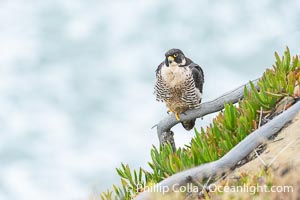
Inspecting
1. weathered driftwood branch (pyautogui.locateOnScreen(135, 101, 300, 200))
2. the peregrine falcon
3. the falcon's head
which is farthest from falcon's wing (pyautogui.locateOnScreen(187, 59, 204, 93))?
weathered driftwood branch (pyautogui.locateOnScreen(135, 101, 300, 200))

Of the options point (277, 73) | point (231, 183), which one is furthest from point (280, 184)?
point (277, 73)

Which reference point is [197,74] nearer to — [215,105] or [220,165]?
[215,105]

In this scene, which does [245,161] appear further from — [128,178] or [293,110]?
[128,178]

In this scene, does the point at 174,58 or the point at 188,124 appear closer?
the point at 174,58

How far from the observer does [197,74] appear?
1073cm

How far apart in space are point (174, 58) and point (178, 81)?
1.17 ft

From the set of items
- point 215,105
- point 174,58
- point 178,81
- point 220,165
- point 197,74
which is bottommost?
point 220,165

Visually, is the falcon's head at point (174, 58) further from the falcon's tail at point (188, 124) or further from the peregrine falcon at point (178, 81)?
the falcon's tail at point (188, 124)

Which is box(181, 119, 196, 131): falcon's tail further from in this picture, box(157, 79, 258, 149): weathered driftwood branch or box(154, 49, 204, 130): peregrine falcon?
→ box(154, 49, 204, 130): peregrine falcon

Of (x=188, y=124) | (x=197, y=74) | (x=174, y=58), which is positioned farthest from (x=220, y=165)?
(x=188, y=124)

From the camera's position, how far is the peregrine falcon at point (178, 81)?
10.4 metres

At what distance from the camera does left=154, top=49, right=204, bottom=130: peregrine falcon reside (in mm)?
10445

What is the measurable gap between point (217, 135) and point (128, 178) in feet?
4.43

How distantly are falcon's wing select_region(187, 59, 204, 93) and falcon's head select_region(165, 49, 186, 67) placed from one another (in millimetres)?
188
